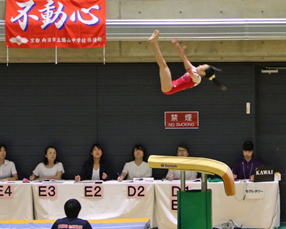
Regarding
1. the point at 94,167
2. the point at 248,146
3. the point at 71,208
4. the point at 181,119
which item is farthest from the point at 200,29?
the point at 71,208

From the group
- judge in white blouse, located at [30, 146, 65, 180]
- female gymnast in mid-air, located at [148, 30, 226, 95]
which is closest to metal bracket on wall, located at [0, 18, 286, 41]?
judge in white blouse, located at [30, 146, 65, 180]

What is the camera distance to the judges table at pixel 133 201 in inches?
391

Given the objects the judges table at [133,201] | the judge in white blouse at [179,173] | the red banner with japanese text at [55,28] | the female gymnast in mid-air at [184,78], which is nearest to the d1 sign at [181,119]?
the judge in white blouse at [179,173]

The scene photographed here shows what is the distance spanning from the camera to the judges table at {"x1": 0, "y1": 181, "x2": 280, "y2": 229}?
391 inches

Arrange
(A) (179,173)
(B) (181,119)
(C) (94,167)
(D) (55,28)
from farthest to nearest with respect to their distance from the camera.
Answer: (B) (181,119) → (C) (94,167) → (A) (179,173) → (D) (55,28)

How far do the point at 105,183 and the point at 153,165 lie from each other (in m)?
3.28

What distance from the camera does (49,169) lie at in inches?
429

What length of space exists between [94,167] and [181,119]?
2085 millimetres

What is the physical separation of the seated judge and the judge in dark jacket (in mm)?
2595

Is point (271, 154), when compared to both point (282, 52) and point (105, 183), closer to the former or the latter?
point (282, 52)

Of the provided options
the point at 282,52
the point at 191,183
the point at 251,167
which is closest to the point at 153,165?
the point at 191,183

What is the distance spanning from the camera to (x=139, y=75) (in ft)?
37.4

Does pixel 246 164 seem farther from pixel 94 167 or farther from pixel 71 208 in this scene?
pixel 71 208

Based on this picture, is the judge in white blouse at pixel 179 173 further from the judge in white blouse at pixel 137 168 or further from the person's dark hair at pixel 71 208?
the person's dark hair at pixel 71 208
